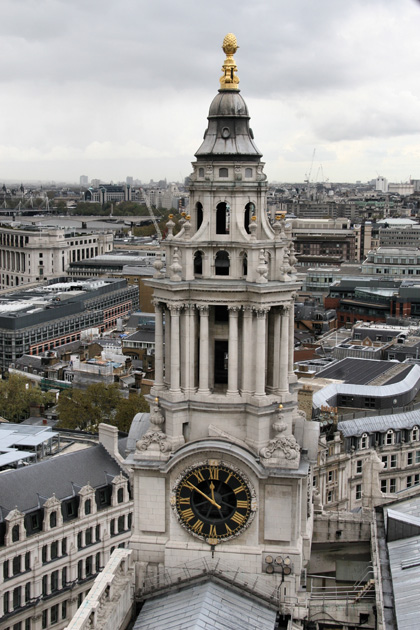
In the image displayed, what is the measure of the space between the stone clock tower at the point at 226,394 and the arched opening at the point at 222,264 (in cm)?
5

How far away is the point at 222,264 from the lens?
136 feet

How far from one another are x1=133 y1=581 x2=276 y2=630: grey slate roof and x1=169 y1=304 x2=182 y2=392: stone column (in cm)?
913

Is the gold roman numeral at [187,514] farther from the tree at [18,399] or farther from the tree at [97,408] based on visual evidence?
the tree at [18,399]

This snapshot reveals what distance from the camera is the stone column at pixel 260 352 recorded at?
40.3 m

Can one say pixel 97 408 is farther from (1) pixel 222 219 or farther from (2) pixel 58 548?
(1) pixel 222 219

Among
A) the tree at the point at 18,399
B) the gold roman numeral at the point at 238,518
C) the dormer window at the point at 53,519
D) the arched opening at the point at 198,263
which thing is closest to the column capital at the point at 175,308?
the arched opening at the point at 198,263

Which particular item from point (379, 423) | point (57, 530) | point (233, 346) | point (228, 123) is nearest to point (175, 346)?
point (233, 346)

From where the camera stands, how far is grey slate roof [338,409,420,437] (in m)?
82.6

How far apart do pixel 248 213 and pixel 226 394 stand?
8.53 meters

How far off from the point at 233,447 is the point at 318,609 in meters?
7.98

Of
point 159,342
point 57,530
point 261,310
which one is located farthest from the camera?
point 57,530

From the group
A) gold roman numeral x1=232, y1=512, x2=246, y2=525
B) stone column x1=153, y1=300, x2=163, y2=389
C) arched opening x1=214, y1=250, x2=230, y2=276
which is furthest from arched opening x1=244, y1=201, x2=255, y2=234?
gold roman numeral x1=232, y1=512, x2=246, y2=525

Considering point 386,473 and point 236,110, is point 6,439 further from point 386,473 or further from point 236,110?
point 236,110

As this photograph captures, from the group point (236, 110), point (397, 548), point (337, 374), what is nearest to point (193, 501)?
point (397, 548)
